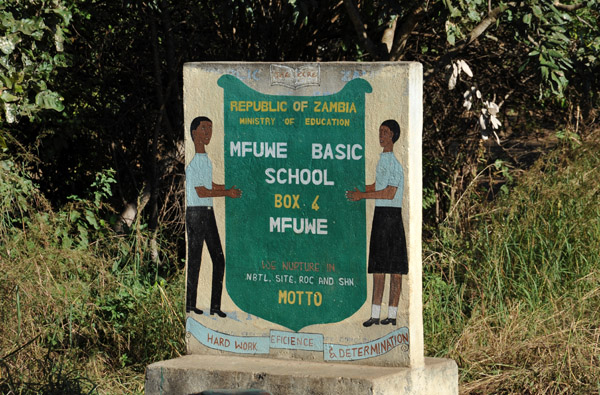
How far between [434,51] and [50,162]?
3719 mm

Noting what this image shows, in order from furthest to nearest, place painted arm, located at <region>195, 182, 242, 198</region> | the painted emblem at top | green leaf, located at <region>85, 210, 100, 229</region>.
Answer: green leaf, located at <region>85, 210, 100, 229</region>
painted arm, located at <region>195, 182, 242, 198</region>
the painted emblem at top

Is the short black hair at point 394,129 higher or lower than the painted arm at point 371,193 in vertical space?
higher

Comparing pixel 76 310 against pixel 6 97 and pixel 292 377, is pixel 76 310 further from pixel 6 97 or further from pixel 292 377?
pixel 292 377

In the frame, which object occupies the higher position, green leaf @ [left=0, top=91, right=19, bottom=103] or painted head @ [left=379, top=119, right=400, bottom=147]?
green leaf @ [left=0, top=91, right=19, bottom=103]

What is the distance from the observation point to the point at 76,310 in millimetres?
5445

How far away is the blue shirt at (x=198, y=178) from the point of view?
12.8 ft

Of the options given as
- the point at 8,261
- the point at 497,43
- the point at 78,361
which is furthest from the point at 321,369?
the point at 497,43

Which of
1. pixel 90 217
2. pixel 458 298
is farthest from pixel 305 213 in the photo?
pixel 90 217

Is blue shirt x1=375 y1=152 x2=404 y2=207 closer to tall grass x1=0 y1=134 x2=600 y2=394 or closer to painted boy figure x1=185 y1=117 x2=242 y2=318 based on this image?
painted boy figure x1=185 y1=117 x2=242 y2=318

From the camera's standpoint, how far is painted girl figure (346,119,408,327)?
3586 millimetres

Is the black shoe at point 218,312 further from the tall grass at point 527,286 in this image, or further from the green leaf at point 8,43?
the green leaf at point 8,43

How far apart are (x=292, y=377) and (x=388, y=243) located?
2.33ft

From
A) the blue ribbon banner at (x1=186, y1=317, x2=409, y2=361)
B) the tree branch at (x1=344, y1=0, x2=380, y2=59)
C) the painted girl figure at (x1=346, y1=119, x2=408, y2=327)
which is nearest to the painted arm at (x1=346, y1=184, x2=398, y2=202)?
the painted girl figure at (x1=346, y1=119, x2=408, y2=327)

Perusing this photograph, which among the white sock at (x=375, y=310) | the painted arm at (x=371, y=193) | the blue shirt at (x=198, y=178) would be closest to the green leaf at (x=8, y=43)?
the blue shirt at (x=198, y=178)
